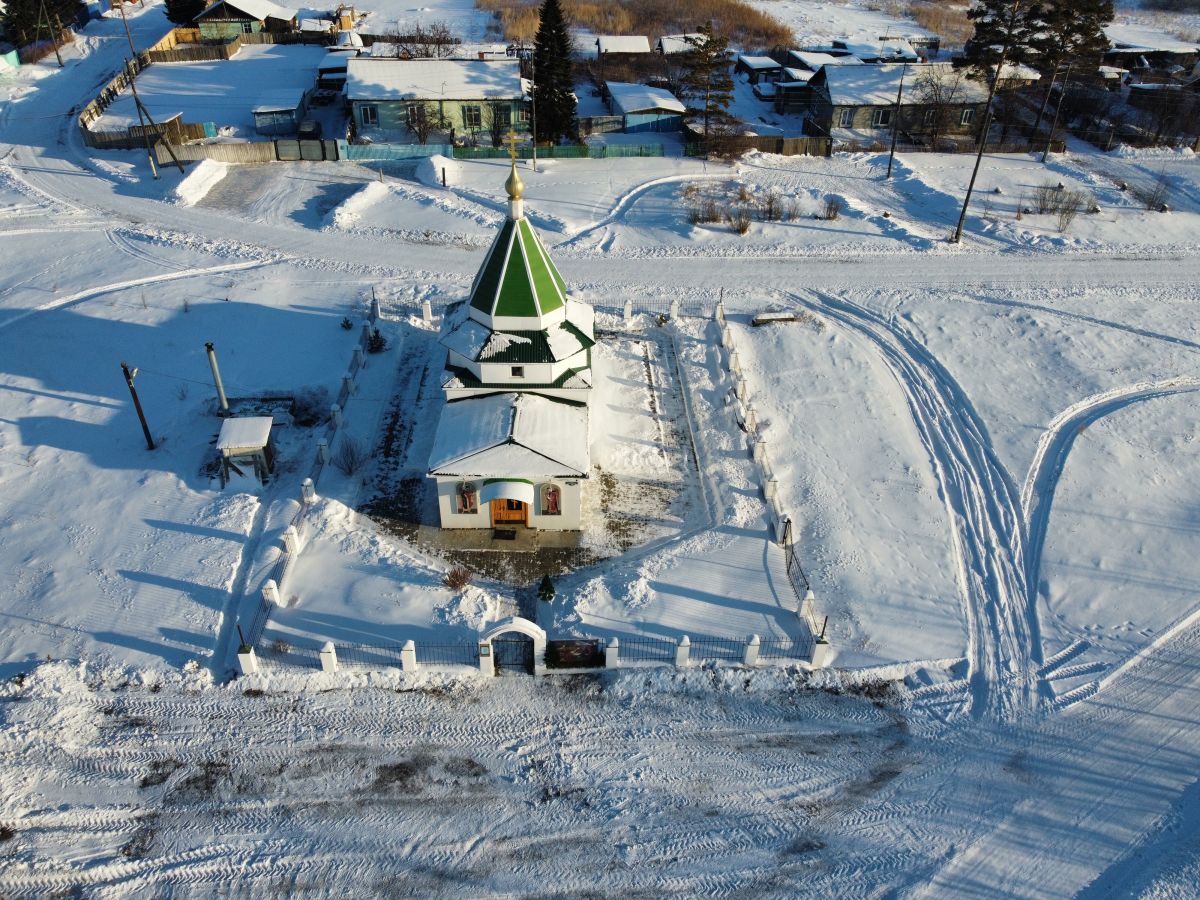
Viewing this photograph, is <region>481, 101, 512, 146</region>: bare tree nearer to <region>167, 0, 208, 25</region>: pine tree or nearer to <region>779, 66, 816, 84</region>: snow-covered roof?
<region>779, 66, 816, 84</region>: snow-covered roof

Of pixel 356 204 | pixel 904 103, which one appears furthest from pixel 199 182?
pixel 904 103

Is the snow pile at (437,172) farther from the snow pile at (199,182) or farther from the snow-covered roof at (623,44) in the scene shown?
the snow-covered roof at (623,44)

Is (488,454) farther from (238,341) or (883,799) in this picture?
(238,341)

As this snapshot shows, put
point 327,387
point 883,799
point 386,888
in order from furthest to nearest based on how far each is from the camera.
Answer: point 327,387, point 883,799, point 386,888

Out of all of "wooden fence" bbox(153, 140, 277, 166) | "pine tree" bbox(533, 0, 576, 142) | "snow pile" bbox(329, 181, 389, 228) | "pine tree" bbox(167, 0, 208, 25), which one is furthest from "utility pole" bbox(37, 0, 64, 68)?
"pine tree" bbox(533, 0, 576, 142)

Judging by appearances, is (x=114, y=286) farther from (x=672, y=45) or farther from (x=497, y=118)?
(x=672, y=45)

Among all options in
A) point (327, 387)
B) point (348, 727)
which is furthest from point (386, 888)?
point (327, 387)
